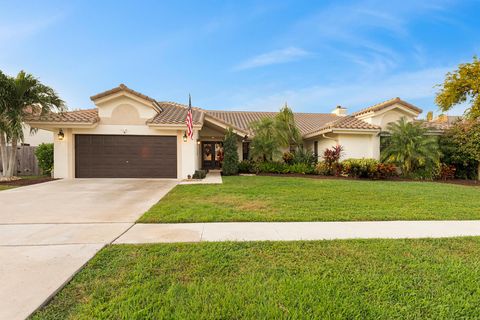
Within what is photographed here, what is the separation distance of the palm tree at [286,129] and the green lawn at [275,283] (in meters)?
11.8

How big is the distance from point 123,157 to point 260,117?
13005 mm

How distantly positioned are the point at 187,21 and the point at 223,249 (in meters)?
14.8

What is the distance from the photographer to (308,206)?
669cm

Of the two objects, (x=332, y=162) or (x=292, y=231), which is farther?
(x=332, y=162)

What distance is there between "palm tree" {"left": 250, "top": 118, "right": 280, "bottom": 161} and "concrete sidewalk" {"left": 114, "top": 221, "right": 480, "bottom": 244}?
10.0 meters

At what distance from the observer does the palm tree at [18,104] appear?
11.1 meters

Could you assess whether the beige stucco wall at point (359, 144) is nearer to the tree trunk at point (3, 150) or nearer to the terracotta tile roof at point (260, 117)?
the terracotta tile roof at point (260, 117)

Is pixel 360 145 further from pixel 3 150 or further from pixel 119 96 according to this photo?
pixel 3 150

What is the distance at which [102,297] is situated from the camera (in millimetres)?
2496

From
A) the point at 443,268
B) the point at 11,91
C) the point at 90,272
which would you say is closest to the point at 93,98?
the point at 11,91

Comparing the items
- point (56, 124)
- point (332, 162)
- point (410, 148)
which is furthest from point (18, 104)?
point (410, 148)

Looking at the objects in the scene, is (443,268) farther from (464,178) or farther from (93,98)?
(464,178)

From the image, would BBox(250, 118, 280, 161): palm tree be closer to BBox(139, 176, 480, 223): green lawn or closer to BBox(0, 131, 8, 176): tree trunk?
BBox(139, 176, 480, 223): green lawn

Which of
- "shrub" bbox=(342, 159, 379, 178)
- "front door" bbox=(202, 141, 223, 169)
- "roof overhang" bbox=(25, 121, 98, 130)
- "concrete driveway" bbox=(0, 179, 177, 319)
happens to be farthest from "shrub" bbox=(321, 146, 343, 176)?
"roof overhang" bbox=(25, 121, 98, 130)
